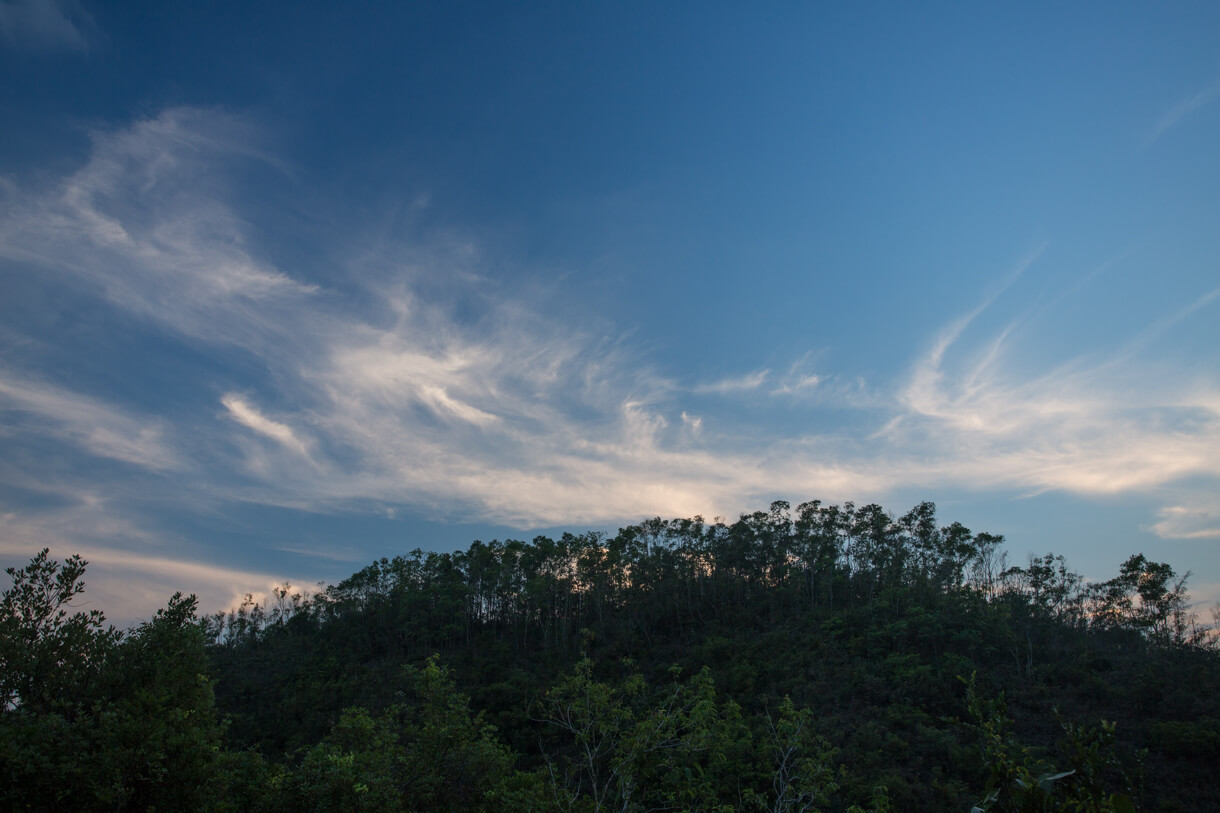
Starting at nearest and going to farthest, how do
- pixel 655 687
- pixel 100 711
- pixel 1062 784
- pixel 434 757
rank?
pixel 1062 784 < pixel 100 711 < pixel 434 757 < pixel 655 687

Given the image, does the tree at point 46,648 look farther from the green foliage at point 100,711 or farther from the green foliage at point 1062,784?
the green foliage at point 1062,784

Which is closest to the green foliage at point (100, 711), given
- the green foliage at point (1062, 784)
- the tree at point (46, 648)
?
the tree at point (46, 648)

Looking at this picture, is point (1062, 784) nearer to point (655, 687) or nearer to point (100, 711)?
point (100, 711)

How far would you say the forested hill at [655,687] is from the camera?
32.0ft

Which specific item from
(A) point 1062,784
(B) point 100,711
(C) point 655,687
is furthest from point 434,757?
(C) point 655,687

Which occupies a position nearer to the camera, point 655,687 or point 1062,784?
point 1062,784

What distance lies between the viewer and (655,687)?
1679 inches

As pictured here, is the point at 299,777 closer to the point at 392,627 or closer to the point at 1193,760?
the point at 1193,760

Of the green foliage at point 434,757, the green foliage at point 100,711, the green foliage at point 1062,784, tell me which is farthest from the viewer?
the green foliage at point 434,757

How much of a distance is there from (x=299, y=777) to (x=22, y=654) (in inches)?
200

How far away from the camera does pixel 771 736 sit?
30.5m

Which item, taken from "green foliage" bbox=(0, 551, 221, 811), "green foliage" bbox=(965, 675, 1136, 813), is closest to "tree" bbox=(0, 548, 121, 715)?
"green foliage" bbox=(0, 551, 221, 811)

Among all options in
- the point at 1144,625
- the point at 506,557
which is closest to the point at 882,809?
the point at 1144,625

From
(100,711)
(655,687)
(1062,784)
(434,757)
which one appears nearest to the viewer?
(1062,784)
